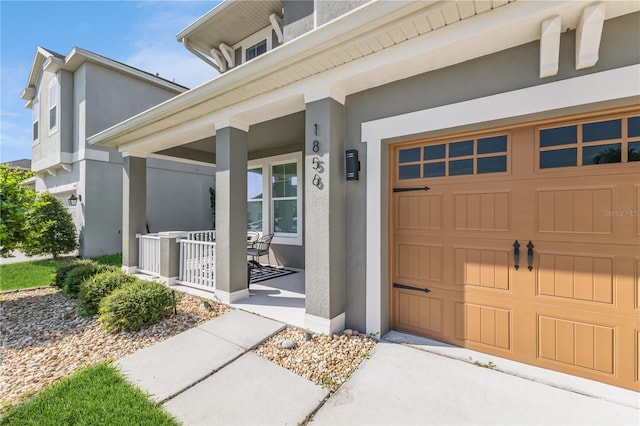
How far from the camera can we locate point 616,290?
2396mm

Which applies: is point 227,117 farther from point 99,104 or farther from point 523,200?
point 99,104

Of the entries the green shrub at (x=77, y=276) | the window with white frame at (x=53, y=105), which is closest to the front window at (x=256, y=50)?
the green shrub at (x=77, y=276)

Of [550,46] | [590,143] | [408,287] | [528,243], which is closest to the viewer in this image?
[550,46]

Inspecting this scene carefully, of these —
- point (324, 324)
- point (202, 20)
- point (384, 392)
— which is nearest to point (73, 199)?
point (202, 20)

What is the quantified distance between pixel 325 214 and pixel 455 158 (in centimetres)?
168

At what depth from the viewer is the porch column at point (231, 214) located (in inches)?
180

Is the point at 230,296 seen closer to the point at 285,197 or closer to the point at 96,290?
the point at 96,290

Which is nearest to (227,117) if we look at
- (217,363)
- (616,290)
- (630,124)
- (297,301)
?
(297,301)

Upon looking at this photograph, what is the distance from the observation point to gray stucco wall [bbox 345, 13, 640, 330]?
2.27 meters

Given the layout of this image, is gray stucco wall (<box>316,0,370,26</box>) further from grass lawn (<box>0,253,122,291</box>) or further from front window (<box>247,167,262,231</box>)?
grass lawn (<box>0,253,122,291</box>)

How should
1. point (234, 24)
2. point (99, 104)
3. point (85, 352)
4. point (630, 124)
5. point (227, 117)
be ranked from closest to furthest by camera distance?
point (630, 124), point (85, 352), point (227, 117), point (234, 24), point (99, 104)

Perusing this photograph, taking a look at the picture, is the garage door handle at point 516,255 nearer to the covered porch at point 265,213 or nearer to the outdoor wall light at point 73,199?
the covered porch at point 265,213

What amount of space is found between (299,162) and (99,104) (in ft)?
26.2

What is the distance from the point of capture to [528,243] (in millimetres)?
2773
